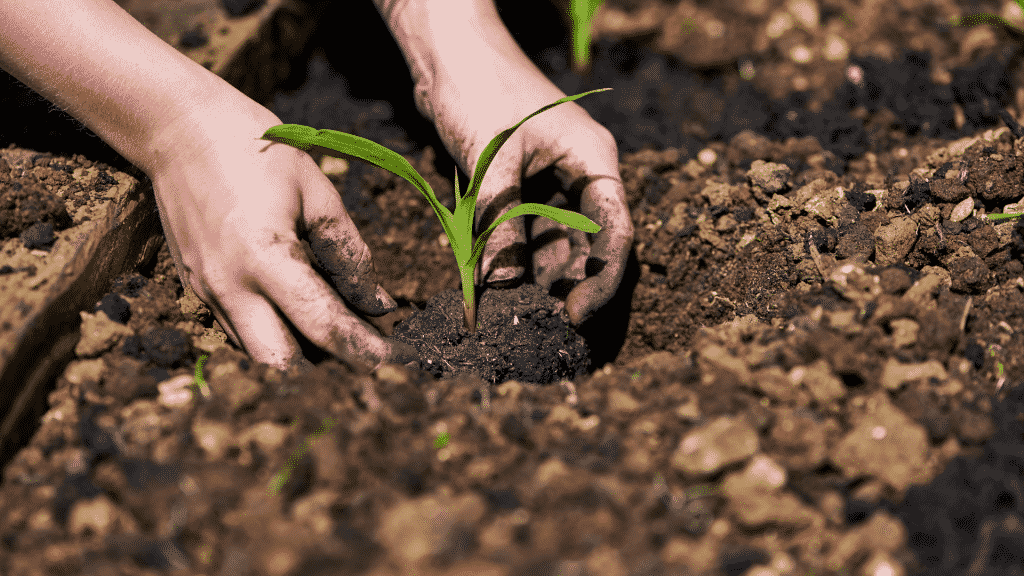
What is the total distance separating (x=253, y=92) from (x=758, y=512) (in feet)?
5.55

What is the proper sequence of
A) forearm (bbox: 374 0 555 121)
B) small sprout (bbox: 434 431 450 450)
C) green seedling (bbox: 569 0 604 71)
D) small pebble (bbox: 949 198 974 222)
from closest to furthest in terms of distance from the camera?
small sprout (bbox: 434 431 450 450) → small pebble (bbox: 949 198 974 222) → forearm (bbox: 374 0 555 121) → green seedling (bbox: 569 0 604 71)

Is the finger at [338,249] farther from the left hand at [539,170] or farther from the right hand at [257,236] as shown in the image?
the left hand at [539,170]

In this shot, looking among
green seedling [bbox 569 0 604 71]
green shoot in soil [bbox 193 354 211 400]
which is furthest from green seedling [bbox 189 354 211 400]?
green seedling [bbox 569 0 604 71]

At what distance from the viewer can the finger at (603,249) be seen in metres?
1.27

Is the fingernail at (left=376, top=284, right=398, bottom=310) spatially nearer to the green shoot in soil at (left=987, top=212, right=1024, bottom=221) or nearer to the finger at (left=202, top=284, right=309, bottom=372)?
the finger at (left=202, top=284, right=309, bottom=372)

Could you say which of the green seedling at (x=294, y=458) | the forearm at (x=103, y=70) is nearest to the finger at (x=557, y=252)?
the green seedling at (x=294, y=458)

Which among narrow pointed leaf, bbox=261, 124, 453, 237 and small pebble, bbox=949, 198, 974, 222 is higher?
narrow pointed leaf, bbox=261, 124, 453, 237

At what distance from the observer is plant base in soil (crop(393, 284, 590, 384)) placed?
1253 millimetres

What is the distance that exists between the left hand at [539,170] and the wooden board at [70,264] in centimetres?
64

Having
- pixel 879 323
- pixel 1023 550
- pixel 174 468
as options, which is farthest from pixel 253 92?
pixel 1023 550

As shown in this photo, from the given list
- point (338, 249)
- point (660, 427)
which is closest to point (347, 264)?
point (338, 249)

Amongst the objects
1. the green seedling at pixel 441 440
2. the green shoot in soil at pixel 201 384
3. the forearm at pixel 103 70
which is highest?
the forearm at pixel 103 70

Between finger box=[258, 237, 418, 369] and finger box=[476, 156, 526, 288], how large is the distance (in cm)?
30

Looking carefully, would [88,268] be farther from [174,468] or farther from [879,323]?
[879,323]
